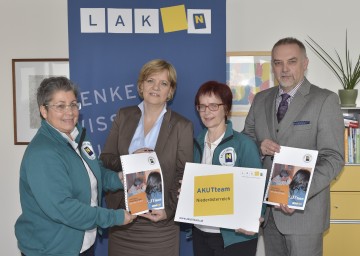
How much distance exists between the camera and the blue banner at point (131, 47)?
3059 mm

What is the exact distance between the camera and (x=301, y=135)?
2379 millimetres

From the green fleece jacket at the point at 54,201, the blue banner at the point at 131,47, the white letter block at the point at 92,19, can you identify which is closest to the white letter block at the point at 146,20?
the blue banner at the point at 131,47

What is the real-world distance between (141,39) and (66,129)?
1.33 metres

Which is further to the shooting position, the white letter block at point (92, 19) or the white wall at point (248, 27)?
the white wall at point (248, 27)

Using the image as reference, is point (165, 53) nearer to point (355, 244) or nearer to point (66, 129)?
point (66, 129)

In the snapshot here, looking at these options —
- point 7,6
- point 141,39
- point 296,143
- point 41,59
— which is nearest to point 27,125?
point 41,59

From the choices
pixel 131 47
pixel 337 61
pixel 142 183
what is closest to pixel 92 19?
pixel 131 47

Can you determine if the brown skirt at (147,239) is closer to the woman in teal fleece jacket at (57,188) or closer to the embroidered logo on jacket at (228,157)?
the woman in teal fleece jacket at (57,188)

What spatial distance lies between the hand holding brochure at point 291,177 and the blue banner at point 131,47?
110cm

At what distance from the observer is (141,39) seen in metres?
3.09

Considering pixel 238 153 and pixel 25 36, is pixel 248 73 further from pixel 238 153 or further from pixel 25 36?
pixel 25 36

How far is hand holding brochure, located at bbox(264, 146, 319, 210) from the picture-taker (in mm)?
2174

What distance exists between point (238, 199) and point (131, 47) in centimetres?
156

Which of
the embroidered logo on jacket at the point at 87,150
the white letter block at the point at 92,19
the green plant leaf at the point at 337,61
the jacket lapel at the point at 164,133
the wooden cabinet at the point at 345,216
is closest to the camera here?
the embroidered logo on jacket at the point at 87,150
